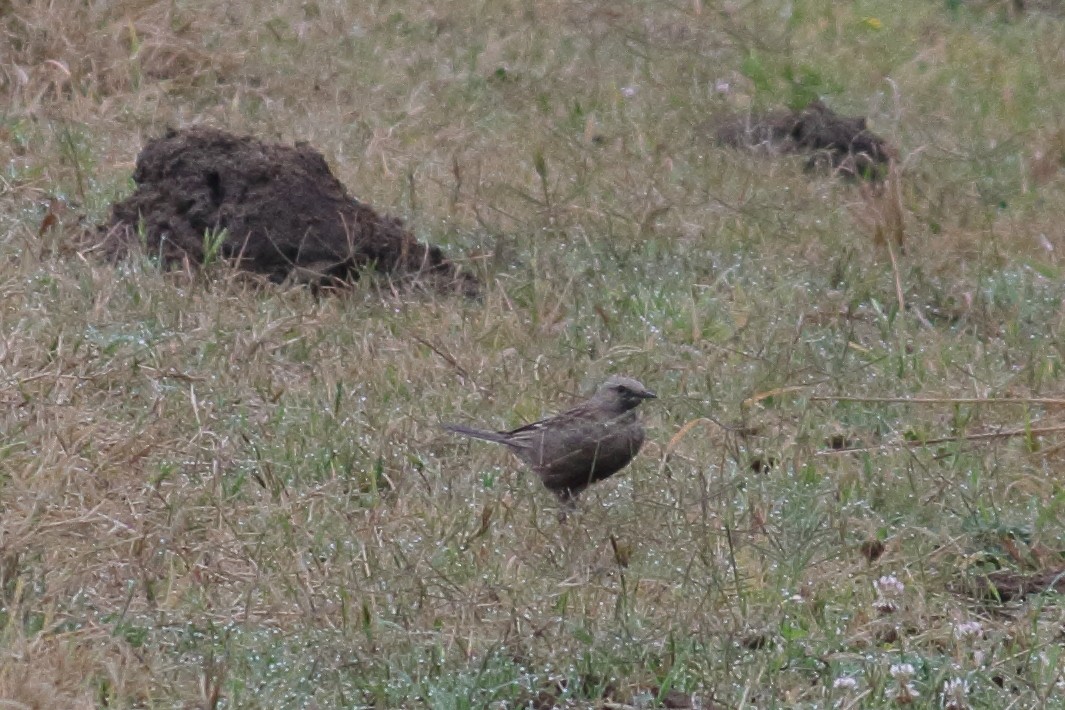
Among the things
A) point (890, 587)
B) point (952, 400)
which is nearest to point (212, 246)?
point (952, 400)

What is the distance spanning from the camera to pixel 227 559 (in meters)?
4.43

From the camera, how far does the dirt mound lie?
263 inches

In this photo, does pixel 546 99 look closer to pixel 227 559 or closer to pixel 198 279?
pixel 198 279

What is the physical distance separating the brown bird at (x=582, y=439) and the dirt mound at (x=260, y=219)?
1.61 metres

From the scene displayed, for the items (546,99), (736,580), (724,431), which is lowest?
(546,99)

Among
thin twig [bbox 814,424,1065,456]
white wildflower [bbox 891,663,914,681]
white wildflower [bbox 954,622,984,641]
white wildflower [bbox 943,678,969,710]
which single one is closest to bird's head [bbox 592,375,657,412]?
thin twig [bbox 814,424,1065,456]

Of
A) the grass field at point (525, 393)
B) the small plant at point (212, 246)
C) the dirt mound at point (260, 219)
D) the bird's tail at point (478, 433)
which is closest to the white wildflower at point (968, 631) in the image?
the grass field at point (525, 393)

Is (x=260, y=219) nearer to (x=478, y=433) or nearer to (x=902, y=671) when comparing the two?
(x=478, y=433)

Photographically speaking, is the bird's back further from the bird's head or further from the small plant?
the small plant

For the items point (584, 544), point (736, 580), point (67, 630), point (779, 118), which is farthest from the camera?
point (779, 118)

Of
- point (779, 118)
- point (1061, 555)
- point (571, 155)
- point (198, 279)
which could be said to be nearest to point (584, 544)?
point (1061, 555)

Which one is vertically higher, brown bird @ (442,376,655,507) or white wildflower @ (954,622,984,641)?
white wildflower @ (954,622,984,641)

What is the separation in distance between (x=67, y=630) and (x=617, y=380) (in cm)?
189

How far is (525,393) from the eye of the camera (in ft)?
19.0
